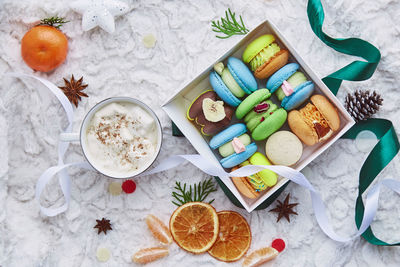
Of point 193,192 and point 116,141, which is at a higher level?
point 116,141

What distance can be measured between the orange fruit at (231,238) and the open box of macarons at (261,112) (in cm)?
11

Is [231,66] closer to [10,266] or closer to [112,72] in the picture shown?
[112,72]

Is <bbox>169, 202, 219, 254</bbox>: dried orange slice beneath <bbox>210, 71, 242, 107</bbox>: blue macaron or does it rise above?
beneath

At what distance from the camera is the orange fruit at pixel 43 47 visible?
1.30 metres

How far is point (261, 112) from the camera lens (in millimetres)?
1202

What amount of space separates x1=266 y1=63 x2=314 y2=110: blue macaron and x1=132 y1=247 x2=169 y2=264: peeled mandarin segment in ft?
1.83

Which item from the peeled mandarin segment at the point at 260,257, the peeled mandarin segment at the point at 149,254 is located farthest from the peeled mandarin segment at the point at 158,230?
the peeled mandarin segment at the point at 260,257

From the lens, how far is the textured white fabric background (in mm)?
1354

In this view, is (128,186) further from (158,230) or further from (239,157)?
(239,157)

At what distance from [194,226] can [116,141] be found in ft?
1.12

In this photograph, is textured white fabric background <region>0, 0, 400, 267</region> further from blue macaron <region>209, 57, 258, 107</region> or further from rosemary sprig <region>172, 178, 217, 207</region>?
blue macaron <region>209, 57, 258, 107</region>

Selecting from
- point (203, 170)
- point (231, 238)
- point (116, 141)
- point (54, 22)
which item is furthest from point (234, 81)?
point (54, 22)

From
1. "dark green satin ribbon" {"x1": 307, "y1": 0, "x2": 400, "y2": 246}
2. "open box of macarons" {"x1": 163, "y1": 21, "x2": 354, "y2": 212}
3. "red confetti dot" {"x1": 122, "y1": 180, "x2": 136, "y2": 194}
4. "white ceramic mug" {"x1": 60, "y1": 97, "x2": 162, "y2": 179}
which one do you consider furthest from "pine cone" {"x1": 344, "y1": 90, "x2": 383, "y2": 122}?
"red confetti dot" {"x1": 122, "y1": 180, "x2": 136, "y2": 194}

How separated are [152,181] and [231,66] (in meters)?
0.43
